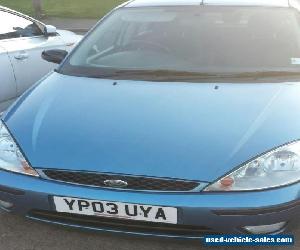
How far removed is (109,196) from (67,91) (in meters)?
1.02

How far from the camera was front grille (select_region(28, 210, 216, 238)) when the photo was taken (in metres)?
2.45

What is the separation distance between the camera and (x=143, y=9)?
12.8 ft

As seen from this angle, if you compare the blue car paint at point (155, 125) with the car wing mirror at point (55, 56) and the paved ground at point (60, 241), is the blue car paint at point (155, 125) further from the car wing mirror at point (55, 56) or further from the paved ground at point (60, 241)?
the car wing mirror at point (55, 56)

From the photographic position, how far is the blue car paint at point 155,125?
96.3 inches

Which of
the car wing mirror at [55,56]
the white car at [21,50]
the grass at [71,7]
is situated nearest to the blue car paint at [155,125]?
the car wing mirror at [55,56]

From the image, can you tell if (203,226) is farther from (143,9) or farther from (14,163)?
(143,9)

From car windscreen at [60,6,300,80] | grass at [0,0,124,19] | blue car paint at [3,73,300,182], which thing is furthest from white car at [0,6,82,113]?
grass at [0,0,124,19]

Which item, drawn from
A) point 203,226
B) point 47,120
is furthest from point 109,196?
point 47,120

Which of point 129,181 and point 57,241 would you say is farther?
point 57,241

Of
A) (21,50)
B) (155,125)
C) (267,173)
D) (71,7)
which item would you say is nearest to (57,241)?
(155,125)

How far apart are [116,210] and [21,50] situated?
2.92m

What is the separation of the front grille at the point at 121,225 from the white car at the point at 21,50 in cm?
238

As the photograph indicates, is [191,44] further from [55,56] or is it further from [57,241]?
[57,241]

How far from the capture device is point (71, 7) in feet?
49.7
